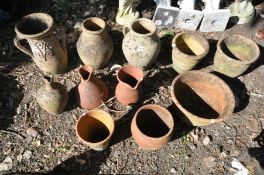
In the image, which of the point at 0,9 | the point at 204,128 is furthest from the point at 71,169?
the point at 0,9

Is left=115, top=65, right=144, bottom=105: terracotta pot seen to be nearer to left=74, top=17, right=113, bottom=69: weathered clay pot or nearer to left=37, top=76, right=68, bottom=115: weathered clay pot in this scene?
left=74, top=17, right=113, bottom=69: weathered clay pot

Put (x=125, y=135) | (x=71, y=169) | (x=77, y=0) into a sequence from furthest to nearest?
(x=77, y=0), (x=125, y=135), (x=71, y=169)

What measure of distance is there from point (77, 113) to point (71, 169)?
640 mm

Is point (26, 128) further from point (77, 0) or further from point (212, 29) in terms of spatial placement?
point (212, 29)

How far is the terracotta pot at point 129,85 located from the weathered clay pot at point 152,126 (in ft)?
0.84

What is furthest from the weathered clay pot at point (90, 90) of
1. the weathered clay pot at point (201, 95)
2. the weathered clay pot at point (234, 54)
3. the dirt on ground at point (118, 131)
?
the weathered clay pot at point (234, 54)

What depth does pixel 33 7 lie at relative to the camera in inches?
177

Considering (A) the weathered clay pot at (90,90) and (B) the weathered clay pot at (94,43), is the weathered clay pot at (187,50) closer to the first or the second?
(B) the weathered clay pot at (94,43)

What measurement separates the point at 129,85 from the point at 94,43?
24.1 inches

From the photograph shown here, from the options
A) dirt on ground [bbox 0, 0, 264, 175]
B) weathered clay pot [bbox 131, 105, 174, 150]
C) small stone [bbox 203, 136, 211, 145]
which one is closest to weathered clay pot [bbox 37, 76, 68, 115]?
dirt on ground [bbox 0, 0, 264, 175]

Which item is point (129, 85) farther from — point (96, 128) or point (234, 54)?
point (234, 54)

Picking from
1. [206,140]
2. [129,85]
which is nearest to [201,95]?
[206,140]

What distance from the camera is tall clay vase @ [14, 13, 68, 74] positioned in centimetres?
337

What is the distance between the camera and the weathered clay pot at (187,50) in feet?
11.9
